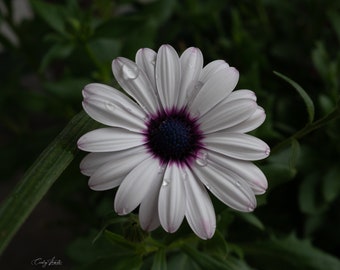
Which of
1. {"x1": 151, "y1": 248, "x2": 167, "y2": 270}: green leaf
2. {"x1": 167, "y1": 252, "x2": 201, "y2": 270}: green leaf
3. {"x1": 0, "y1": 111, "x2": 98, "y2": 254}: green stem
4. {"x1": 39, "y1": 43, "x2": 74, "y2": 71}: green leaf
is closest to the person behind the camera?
{"x1": 0, "y1": 111, "x2": 98, "y2": 254}: green stem

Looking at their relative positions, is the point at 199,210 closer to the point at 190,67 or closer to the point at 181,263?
the point at 190,67

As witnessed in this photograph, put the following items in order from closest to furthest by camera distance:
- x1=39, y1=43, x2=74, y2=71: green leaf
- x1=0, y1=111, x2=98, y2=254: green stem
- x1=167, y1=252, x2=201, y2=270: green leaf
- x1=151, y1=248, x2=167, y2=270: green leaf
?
x1=0, y1=111, x2=98, y2=254: green stem, x1=151, y1=248, x2=167, y2=270: green leaf, x1=167, y1=252, x2=201, y2=270: green leaf, x1=39, y1=43, x2=74, y2=71: green leaf

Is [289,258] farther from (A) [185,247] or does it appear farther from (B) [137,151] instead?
(B) [137,151]

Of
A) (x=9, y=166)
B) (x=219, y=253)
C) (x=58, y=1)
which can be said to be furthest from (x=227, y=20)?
(x=219, y=253)

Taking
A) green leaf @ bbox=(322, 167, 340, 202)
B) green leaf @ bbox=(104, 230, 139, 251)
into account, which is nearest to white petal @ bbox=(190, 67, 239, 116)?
green leaf @ bbox=(104, 230, 139, 251)

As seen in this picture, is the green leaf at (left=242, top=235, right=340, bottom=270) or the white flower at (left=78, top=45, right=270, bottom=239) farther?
the green leaf at (left=242, top=235, right=340, bottom=270)

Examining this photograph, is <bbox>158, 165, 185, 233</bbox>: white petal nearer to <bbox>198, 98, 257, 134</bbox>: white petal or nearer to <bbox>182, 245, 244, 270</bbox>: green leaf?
<bbox>198, 98, 257, 134</bbox>: white petal

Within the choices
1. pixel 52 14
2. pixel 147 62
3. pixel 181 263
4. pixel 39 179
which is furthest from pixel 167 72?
pixel 52 14
